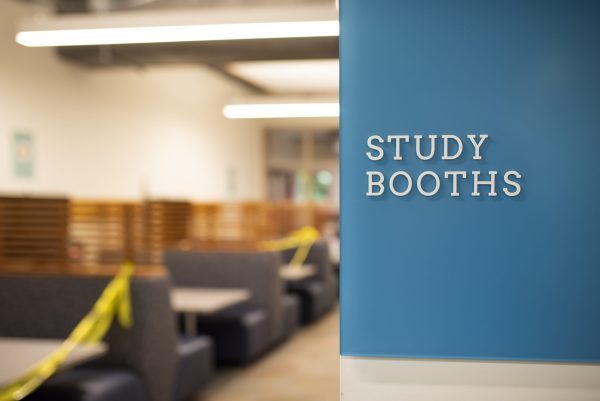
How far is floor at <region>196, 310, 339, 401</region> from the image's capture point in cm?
549

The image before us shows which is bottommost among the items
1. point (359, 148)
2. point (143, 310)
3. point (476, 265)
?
point (143, 310)

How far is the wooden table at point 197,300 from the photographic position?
5.19 meters

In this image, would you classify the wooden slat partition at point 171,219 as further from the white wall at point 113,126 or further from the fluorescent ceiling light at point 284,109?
the fluorescent ceiling light at point 284,109

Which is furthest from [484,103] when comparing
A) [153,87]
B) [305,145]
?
[305,145]

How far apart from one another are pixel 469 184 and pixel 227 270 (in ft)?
16.4

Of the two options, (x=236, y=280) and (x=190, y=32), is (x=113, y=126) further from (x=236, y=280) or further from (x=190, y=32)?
(x=190, y=32)

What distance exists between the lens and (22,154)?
6.89 metres

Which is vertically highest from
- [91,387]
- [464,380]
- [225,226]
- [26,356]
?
[225,226]

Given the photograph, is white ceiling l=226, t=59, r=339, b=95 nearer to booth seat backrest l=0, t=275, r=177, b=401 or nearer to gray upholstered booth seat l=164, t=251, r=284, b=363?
gray upholstered booth seat l=164, t=251, r=284, b=363

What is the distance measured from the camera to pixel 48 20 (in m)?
4.67

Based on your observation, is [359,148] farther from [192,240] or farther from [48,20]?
[192,240]

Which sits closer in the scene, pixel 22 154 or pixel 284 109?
pixel 22 154

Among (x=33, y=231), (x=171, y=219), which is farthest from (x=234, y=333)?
(x=33, y=231)

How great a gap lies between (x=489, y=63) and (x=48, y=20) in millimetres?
3532
